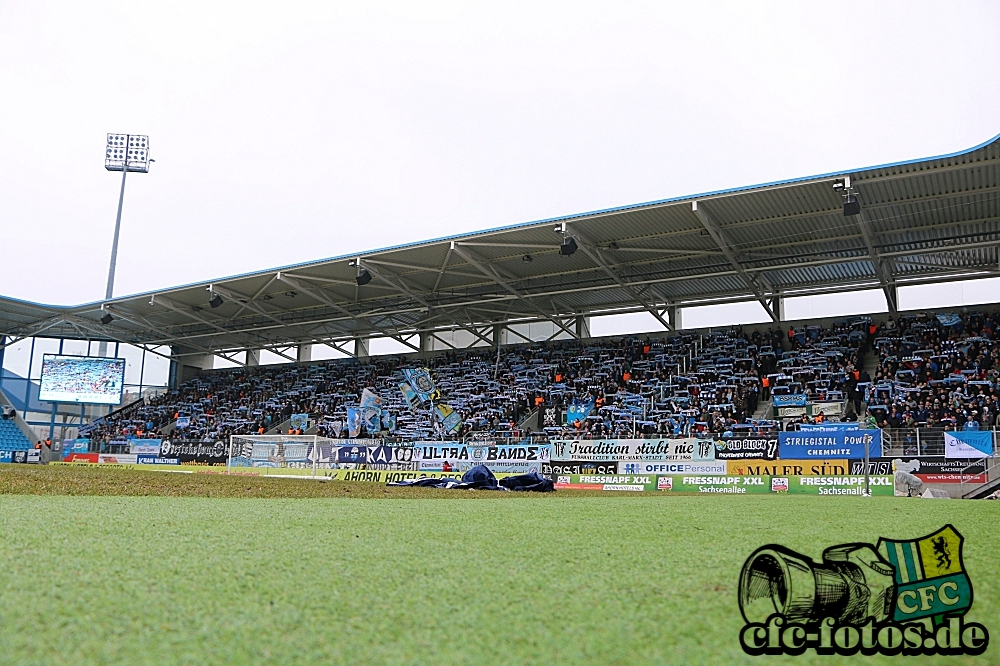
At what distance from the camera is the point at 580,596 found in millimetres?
2295

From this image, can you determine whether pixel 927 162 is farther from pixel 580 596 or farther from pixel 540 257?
pixel 580 596

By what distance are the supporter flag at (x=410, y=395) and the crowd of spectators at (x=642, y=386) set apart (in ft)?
0.69

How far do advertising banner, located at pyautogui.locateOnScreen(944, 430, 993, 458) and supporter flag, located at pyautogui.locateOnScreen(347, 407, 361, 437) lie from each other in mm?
21866

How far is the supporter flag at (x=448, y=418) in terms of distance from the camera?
30.0 meters

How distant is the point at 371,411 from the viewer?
105 feet

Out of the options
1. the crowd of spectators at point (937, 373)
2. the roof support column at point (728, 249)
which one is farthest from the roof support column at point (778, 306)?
the crowd of spectators at point (937, 373)

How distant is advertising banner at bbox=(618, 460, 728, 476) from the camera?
20.0 m

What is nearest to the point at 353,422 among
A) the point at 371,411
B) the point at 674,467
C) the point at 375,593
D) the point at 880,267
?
the point at 371,411

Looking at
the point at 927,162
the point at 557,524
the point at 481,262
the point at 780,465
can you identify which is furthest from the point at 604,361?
the point at 557,524

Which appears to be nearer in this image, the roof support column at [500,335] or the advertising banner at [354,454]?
the advertising banner at [354,454]

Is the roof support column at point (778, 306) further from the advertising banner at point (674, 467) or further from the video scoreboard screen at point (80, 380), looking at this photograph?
the video scoreboard screen at point (80, 380)

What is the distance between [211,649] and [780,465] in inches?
779

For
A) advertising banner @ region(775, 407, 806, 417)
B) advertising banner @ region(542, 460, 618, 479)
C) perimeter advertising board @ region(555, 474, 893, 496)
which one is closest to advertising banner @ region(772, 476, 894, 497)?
perimeter advertising board @ region(555, 474, 893, 496)

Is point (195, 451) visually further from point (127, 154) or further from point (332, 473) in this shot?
point (127, 154)
